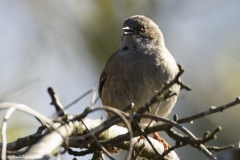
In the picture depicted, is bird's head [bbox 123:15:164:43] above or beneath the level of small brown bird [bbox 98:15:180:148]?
above

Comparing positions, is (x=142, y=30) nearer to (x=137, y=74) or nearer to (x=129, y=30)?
(x=129, y=30)

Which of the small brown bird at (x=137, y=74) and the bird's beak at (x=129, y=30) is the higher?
the bird's beak at (x=129, y=30)

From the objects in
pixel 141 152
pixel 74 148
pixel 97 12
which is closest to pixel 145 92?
pixel 141 152

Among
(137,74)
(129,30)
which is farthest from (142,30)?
(137,74)

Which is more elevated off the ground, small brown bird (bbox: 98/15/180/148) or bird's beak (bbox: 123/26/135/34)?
bird's beak (bbox: 123/26/135/34)

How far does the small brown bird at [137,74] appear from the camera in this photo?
20.7 feet

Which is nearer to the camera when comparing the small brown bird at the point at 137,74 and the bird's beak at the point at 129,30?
the small brown bird at the point at 137,74

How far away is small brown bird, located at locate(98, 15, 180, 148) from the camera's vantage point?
6324 mm

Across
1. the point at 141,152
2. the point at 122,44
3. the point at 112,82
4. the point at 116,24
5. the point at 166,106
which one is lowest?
the point at 141,152

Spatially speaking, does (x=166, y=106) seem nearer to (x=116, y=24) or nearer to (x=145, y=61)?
(x=145, y=61)

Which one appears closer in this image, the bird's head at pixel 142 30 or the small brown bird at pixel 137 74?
the small brown bird at pixel 137 74

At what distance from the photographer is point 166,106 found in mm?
6477

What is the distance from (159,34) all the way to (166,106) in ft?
4.86

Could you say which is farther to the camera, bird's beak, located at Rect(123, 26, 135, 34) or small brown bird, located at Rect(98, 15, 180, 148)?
bird's beak, located at Rect(123, 26, 135, 34)
